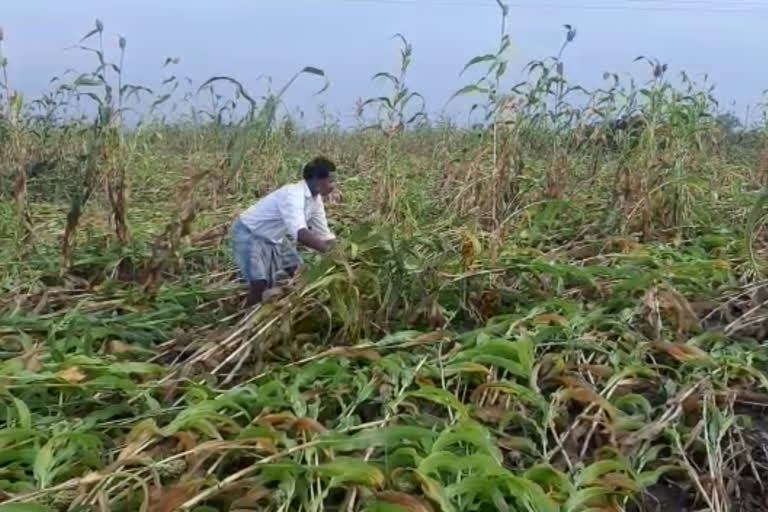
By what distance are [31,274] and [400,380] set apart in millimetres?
2927

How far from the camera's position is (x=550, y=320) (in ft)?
11.3

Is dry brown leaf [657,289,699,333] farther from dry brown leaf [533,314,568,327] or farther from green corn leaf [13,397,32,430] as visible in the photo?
green corn leaf [13,397,32,430]

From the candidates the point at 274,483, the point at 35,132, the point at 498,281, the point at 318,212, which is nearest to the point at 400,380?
the point at 274,483

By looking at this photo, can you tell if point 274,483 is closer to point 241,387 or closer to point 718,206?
point 241,387

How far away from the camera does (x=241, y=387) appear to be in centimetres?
297

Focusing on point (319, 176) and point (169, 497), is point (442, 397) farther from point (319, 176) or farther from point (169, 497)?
point (319, 176)

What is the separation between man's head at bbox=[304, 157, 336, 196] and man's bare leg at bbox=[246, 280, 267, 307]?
582 mm

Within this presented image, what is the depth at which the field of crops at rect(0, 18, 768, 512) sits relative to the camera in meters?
2.46

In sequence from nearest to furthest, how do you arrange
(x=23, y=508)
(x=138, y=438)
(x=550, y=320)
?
(x=23, y=508), (x=138, y=438), (x=550, y=320)

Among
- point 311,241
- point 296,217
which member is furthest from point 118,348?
point 296,217

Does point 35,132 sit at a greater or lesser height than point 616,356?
greater

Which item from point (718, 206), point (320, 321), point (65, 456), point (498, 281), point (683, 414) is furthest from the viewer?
point (718, 206)

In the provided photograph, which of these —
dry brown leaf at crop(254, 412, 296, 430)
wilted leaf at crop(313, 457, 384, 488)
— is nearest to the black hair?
dry brown leaf at crop(254, 412, 296, 430)

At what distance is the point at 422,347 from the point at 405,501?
1102mm
